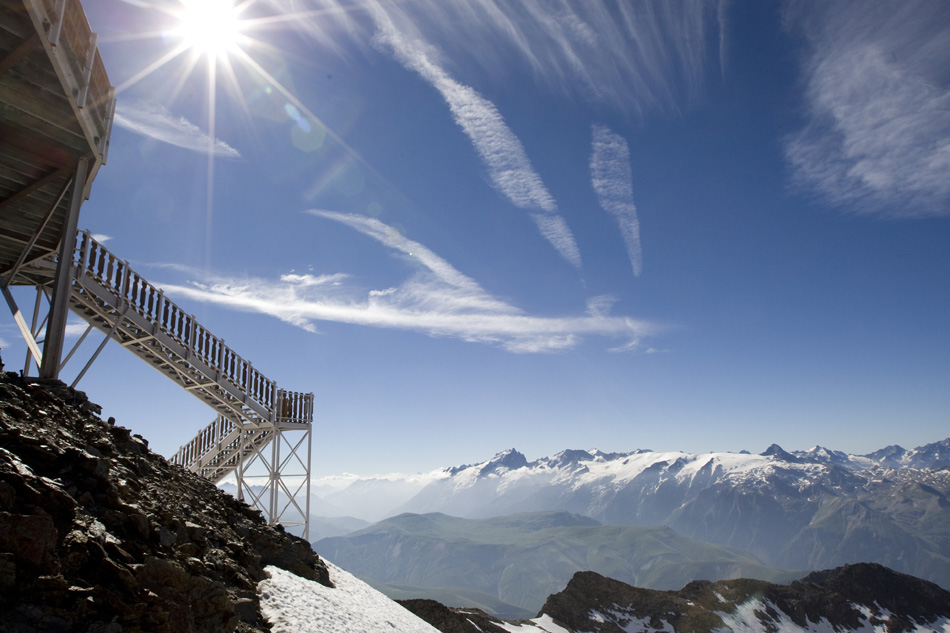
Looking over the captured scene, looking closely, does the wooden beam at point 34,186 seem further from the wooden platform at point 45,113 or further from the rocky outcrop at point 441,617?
the rocky outcrop at point 441,617

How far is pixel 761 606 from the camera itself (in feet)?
249

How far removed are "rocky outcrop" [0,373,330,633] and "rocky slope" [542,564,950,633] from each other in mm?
58659

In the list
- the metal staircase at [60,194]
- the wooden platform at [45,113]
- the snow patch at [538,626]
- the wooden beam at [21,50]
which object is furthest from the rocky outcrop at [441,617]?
the wooden beam at [21,50]

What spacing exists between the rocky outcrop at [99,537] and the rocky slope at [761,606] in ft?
192

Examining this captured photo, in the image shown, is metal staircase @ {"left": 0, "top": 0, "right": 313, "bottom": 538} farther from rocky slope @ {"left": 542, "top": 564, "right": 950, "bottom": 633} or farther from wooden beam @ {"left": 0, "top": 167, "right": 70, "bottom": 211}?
rocky slope @ {"left": 542, "top": 564, "right": 950, "bottom": 633}

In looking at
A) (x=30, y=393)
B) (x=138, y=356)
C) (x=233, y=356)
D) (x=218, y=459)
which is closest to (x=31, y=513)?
(x=30, y=393)

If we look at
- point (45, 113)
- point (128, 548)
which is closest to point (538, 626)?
point (128, 548)

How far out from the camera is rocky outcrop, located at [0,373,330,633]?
724 cm

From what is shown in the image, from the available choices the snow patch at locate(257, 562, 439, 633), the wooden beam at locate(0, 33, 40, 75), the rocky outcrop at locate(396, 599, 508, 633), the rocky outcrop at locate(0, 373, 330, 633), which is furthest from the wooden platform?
the rocky outcrop at locate(396, 599, 508, 633)

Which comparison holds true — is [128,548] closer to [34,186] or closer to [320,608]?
[320,608]

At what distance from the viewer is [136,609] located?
7938mm

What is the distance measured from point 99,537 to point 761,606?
9247cm

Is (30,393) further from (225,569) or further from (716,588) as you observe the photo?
(716,588)

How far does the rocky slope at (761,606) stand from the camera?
65.1m
